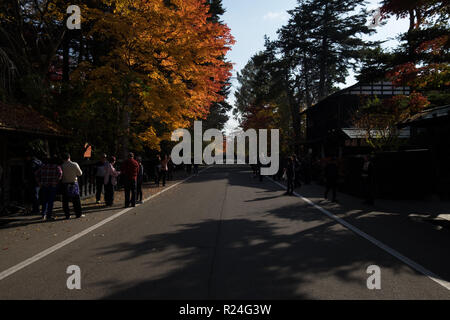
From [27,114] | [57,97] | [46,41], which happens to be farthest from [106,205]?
[46,41]

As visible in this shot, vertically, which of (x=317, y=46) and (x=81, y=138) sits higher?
(x=317, y=46)

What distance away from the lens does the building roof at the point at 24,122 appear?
9531 mm

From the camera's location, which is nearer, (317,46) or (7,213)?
(7,213)

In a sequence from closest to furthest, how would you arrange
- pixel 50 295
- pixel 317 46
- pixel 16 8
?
pixel 50 295
pixel 16 8
pixel 317 46

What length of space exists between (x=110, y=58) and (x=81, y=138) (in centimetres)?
367

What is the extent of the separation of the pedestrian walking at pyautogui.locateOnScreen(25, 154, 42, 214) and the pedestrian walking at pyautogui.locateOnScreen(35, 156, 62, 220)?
1058 mm

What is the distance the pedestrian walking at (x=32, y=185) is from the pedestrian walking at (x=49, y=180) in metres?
1.06

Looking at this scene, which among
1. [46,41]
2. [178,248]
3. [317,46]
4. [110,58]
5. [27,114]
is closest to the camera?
[178,248]

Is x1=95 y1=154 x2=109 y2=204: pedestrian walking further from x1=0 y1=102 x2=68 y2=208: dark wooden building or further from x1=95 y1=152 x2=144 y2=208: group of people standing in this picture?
x1=0 y1=102 x2=68 y2=208: dark wooden building

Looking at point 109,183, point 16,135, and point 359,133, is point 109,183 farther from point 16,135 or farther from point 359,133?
point 359,133

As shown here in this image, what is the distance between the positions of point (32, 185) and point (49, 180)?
4.47 ft

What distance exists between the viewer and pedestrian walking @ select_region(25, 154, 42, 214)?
10.2 metres

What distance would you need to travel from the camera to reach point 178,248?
620cm
